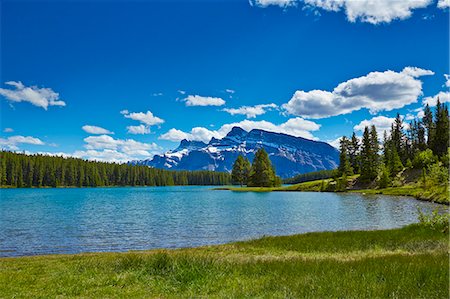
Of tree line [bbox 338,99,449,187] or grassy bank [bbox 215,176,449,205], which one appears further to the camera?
tree line [bbox 338,99,449,187]

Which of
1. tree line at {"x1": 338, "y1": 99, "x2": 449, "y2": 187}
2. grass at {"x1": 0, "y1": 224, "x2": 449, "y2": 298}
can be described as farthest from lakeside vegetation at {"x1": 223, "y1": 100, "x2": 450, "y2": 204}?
grass at {"x1": 0, "y1": 224, "x2": 449, "y2": 298}

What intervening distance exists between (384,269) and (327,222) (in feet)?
118

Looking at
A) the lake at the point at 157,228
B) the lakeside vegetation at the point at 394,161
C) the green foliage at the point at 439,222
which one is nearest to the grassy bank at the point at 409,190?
the lakeside vegetation at the point at 394,161

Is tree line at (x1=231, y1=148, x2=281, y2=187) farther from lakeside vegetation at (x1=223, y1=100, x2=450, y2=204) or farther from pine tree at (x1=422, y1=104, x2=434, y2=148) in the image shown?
pine tree at (x1=422, y1=104, x2=434, y2=148)

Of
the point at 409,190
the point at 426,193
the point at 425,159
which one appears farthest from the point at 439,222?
the point at 425,159

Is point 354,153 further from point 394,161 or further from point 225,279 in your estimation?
point 225,279

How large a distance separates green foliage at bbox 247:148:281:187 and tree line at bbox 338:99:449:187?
102 ft

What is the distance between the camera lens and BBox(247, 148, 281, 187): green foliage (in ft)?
516

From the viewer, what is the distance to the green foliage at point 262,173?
15738cm

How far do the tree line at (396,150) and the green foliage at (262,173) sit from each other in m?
31.1

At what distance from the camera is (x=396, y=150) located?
5807 inches

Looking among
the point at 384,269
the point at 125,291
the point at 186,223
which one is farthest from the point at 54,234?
the point at 384,269

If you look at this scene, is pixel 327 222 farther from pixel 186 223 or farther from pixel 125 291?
pixel 125 291

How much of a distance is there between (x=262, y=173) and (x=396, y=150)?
5802 cm
